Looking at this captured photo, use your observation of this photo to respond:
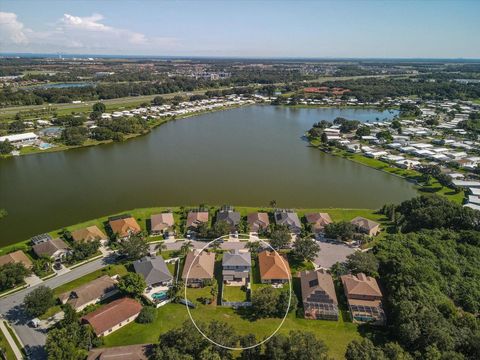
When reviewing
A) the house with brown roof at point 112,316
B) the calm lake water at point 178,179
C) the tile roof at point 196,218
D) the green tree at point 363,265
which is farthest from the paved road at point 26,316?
the green tree at point 363,265

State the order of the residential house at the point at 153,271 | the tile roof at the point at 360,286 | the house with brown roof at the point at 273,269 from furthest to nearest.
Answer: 1. the house with brown roof at the point at 273,269
2. the residential house at the point at 153,271
3. the tile roof at the point at 360,286

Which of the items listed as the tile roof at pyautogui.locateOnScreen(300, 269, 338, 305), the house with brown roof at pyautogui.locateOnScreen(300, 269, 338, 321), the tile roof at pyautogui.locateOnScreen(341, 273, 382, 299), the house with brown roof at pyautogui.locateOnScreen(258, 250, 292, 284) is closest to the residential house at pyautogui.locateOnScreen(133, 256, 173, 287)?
the house with brown roof at pyautogui.locateOnScreen(258, 250, 292, 284)

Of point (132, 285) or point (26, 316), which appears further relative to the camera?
point (132, 285)

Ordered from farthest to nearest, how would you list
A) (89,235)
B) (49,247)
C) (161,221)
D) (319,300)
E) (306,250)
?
(161,221), (89,235), (49,247), (306,250), (319,300)

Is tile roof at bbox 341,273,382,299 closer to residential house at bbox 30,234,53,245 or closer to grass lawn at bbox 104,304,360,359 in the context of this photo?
grass lawn at bbox 104,304,360,359

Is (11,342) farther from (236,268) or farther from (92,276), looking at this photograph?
(236,268)

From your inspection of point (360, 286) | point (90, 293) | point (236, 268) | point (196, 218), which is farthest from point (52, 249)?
point (360, 286)

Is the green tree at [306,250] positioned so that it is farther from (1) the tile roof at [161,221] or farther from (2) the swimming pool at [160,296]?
(1) the tile roof at [161,221]
